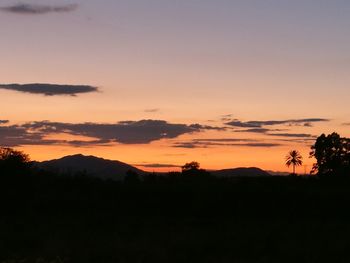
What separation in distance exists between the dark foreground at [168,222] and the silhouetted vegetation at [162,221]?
46 millimetres

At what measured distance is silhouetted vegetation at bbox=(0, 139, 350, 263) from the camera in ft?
60.3

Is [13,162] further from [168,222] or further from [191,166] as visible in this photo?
[191,166]

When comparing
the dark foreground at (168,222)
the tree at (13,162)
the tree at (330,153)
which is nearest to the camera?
the dark foreground at (168,222)

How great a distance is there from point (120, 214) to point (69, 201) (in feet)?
23.7

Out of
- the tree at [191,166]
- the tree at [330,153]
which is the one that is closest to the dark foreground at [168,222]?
the tree at [330,153]

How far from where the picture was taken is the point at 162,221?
125ft

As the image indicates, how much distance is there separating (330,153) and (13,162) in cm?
5513

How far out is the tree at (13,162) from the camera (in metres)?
47.3

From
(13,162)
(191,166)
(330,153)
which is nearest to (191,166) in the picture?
(191,166)

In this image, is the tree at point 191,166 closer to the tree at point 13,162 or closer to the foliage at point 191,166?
the foliage at point 191,166

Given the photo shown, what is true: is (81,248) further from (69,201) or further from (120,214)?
(69,201)

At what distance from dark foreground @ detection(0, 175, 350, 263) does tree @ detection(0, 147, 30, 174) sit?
0.69m

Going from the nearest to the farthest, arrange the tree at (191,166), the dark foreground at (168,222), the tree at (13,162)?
the dark foreground at (168,222)
the tree at (13,162)
the tree at (191,166)

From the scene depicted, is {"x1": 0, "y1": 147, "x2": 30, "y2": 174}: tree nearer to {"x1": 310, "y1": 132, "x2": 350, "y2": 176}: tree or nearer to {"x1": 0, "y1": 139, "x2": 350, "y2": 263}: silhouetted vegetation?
{"x1": 0, "y1": 139, "x2": 350, "y2": 263}: silhouetted vegetation
